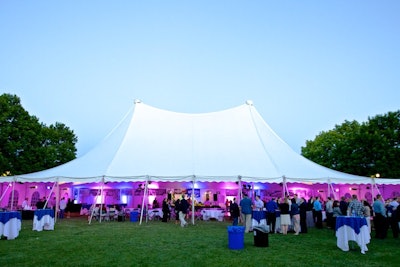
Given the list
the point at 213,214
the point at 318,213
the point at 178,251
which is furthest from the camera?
the point at 213,214

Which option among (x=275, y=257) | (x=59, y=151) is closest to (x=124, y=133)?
(x=275, y=257)

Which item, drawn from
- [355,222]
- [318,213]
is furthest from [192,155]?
[355,222]

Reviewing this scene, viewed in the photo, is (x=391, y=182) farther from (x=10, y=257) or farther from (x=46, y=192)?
(x=46, y=192)

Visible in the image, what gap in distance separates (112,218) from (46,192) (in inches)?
322

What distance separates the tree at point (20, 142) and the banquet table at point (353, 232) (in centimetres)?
2349

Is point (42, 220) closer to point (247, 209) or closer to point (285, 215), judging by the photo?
point (247, 209)

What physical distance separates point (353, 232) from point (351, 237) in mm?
135

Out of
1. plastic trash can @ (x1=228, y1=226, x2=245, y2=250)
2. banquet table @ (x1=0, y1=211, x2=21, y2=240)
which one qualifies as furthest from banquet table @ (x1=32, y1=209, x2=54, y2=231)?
plastic trash can @ (x1=228, y1=226, x2=245, y2=250)

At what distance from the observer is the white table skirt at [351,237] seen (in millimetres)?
7887

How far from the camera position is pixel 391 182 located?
16.5 metres

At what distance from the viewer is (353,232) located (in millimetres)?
8016

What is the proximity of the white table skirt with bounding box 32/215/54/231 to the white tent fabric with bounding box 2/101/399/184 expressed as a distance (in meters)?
2.99

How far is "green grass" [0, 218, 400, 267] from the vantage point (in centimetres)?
666

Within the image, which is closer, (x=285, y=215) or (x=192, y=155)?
(x=285, y=215)
